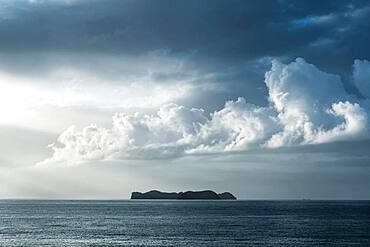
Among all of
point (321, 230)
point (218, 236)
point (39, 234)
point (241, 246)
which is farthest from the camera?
point (321, 230)

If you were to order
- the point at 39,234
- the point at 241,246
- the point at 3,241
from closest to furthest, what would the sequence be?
the point at 241,246, the point at 3,241, the point at 39,234

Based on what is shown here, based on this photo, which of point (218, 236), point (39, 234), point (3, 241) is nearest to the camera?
point (3, 241)

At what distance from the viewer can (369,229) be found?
16300 centimetres

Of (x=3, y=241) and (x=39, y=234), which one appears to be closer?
(x=3, y=241)

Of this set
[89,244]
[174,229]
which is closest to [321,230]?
[174,229]

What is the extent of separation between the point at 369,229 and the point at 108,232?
7374 cm

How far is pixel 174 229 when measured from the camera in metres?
169

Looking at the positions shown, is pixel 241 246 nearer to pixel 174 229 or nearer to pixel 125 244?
pixel 125 244

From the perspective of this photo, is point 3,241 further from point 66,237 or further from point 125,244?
point 125,244

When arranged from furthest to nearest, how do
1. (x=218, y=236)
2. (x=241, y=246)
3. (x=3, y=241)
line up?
(x=218, y=236)
(x=3, y=241)
(x=241, y=246)

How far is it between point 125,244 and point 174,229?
44.6 m

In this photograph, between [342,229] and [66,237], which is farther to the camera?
[342,229]

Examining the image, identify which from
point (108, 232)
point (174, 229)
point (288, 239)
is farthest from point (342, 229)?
point (108, 232)

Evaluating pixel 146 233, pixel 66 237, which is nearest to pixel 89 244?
pixel 66 237
